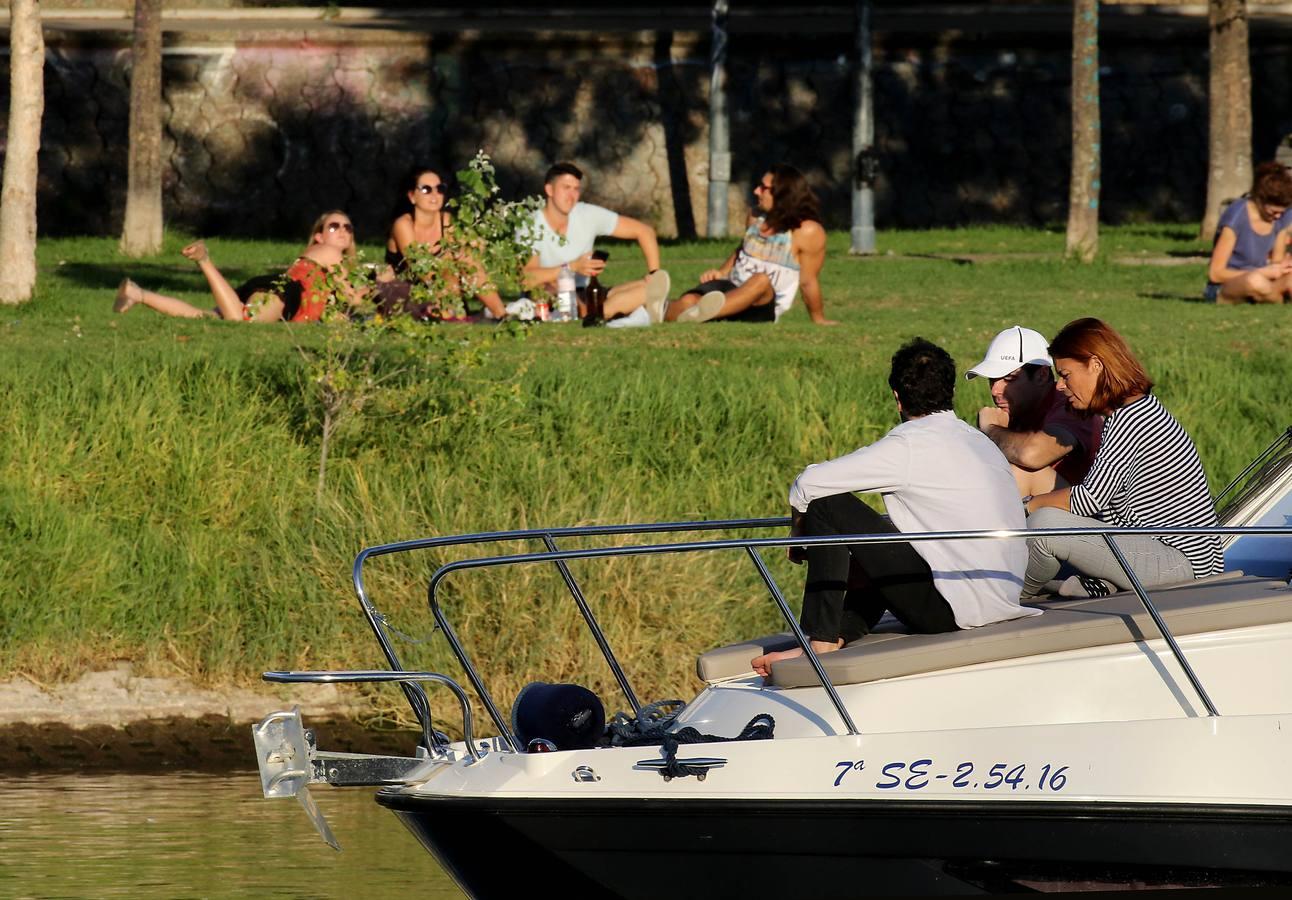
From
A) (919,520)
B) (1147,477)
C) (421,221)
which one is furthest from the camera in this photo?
(421,221)

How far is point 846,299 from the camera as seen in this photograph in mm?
17734

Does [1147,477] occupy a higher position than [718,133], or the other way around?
[718,133]

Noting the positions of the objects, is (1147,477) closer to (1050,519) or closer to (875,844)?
(1050,519)

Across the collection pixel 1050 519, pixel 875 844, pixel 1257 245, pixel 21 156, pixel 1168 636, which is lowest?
pixel 875 844

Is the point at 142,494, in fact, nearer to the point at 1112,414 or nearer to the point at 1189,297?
the point at 1112,414

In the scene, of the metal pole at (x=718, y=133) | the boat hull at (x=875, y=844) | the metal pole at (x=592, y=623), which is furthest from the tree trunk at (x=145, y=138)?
the boat hull at (x=875, y=844)

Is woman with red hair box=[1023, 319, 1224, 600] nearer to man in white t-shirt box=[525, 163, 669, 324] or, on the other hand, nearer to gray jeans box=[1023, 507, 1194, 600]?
gray jeans box=[1023, 507, 1194, 600]

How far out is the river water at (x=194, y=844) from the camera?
791cm

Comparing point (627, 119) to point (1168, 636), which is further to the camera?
point (627, 119)

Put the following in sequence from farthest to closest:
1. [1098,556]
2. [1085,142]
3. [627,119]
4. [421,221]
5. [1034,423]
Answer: [627,119] < [1085,142] < [421,221] < [1034,423] < [1098,556]

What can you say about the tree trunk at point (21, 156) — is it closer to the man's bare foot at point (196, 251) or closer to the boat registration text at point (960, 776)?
the man's bare foot at point (196, 251)

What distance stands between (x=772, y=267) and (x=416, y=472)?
4.22 metres

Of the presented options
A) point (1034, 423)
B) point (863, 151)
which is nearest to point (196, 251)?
point (1034, 423)

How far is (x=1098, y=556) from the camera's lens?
7141 mm
